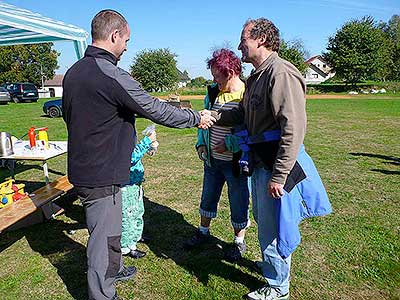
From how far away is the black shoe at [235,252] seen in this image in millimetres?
3381

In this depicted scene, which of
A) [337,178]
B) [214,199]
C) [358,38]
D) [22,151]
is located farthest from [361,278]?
[358,38]

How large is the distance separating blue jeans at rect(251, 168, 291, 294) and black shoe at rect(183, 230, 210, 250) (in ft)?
3.54

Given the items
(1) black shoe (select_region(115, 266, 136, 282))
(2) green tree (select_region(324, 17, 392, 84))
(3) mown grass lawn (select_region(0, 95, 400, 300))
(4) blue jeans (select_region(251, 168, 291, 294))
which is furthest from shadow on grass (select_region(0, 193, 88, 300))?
(2) green tree (select_region(324, 17, 392, 84))

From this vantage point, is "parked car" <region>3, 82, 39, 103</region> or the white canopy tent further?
"parked car" <region>3, 82, 39, 103</region>

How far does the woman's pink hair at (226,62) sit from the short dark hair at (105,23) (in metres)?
1.02

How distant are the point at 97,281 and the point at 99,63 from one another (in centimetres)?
154

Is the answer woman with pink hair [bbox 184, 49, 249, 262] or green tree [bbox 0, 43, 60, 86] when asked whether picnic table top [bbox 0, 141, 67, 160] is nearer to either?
woman with pink hair [bbox 184, 49, 249, 262]

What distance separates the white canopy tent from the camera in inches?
161

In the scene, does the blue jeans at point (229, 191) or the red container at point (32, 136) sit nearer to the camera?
the blue jeans at point (229, 191)

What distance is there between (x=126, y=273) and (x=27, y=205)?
4.27 feet

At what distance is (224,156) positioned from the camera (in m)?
3.16

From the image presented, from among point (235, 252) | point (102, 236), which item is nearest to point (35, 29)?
point (102, 236)

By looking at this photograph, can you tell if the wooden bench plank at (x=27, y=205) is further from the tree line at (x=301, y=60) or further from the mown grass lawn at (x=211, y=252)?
the tree line at (x=301, y=60)

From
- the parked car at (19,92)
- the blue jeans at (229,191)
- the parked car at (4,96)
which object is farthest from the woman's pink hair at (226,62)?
the parked car at (19,92)
